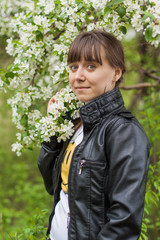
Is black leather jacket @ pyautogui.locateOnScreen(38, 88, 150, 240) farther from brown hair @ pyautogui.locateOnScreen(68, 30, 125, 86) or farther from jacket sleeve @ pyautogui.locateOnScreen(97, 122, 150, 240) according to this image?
brown hair @ pyautogui.locateOnScreen(68, 30, 125, 86)

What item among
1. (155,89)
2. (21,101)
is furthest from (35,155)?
(21,101)

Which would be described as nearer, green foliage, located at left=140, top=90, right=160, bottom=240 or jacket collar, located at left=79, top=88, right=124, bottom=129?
jacket collar, located at left=79, top=88, right=124, bottom=129

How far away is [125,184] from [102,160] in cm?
19

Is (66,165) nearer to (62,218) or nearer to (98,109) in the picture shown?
(62,218)

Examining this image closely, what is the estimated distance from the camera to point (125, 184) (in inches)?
53.9

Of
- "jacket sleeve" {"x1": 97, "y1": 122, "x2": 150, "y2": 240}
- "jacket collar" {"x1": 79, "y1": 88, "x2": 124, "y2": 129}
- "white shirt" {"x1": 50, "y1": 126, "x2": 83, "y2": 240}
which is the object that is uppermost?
"jacket collar" {"x1": 79, "y1": 88, "x2": 124, "y2": 129}

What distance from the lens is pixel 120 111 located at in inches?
61.5

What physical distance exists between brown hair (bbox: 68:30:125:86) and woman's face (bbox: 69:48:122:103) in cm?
3

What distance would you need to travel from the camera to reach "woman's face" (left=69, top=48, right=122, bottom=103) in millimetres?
1604

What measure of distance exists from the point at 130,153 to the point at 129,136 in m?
0.10

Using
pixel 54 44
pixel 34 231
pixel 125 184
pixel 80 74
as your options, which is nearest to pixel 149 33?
pixel 80 74

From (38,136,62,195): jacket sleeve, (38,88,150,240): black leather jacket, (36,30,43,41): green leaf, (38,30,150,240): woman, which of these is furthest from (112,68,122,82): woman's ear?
(36,30,43,41): green leaf

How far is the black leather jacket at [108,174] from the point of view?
1365 millimetres

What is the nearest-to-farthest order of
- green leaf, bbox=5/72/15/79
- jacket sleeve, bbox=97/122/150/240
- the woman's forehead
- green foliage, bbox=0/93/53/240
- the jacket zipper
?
jacket sleeve, bbox=97/122/150/240, the jacket zipper, the woman's forehead, green leaf, bbox=5/72/15/79, green foliage, bbox=0/93/53/240
